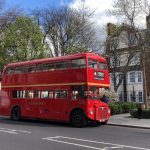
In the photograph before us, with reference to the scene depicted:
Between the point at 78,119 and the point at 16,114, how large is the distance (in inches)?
267

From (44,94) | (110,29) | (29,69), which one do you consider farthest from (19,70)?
(110,29)

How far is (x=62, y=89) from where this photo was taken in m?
23.9

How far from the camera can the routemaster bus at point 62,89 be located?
22.6m

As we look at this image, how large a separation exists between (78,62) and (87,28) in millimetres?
20900

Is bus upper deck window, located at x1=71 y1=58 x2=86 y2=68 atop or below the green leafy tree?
below

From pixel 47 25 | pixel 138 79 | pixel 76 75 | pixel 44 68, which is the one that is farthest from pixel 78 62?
pixel 138 79

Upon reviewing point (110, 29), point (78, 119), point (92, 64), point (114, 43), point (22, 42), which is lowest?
point (78, 119)

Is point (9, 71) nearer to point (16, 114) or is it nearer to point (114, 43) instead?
point (16, 114)

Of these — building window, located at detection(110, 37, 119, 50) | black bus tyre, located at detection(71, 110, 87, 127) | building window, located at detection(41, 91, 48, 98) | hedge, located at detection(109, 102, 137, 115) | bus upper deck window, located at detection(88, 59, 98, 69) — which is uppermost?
building window, located at detection(110, 37, 119, 50)

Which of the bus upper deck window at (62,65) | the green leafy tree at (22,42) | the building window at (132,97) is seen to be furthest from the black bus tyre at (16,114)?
the building window at (132,97)

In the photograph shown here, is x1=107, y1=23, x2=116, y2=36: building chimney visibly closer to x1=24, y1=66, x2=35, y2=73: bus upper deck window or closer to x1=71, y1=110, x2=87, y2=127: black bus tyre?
x1=24, y1=66, x2=35, y2=73: bus upper deck window

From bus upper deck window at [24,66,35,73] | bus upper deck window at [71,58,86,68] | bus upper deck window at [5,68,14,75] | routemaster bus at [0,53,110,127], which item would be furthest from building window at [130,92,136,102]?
bus upper deck window at [71,58,86,68]

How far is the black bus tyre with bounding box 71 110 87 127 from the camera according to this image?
2255 centimetres

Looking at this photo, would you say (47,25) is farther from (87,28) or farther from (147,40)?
(147,40)
